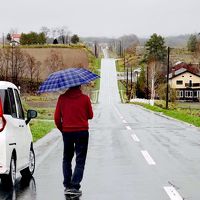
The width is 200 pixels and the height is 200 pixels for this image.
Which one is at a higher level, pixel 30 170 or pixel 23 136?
pixel 23 136

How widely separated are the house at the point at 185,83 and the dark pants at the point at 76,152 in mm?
121839

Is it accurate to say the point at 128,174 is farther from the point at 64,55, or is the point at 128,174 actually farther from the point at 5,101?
the point at 64,55

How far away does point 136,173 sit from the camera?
11.1 meters

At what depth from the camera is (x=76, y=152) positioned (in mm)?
8656

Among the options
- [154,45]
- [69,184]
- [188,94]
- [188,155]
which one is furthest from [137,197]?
[154,45]

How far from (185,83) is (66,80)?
126 metres

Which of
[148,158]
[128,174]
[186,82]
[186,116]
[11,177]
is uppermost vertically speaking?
[11,177]

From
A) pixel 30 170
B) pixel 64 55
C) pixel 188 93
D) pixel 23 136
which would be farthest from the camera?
pixel 64 55

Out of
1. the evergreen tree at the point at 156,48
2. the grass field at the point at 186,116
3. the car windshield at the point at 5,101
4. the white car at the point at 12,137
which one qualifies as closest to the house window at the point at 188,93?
the evergreen tree at the point at 156,48

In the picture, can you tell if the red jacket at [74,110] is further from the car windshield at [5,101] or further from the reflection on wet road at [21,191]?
the reflection on wet road at [21,191]

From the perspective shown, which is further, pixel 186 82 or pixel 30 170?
pixel 186 82

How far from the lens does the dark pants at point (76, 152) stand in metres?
8.61

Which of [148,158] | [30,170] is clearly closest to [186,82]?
[148,158]

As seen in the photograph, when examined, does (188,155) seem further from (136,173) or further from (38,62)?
(38,62)
